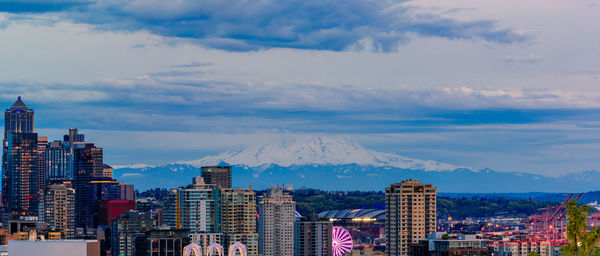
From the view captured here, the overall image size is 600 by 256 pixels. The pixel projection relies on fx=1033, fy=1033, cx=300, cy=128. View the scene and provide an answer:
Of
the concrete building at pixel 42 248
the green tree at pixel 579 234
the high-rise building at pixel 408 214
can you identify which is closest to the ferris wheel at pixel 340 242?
the high-rise building at pixel 408 214

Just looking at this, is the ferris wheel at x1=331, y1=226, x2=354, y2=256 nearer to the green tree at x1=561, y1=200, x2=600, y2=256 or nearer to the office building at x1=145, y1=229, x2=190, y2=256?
the office building at x1=145, y1=229, x2=190, y2=256

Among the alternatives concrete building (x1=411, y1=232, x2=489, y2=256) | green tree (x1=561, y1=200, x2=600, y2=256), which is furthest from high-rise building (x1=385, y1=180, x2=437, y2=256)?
green tree (x1=561, y1=200, x2=600, y2=256)

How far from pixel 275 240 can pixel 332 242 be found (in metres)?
15.1

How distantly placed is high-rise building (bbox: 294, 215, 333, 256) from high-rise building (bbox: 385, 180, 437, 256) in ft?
104

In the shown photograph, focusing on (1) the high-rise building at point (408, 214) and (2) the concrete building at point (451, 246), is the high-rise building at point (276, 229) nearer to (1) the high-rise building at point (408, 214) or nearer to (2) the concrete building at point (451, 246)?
(1) the high-rise building at point (408, 214)

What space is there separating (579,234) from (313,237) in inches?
6071

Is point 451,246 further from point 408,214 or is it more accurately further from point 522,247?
point 522,247

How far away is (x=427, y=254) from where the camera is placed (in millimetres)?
126375

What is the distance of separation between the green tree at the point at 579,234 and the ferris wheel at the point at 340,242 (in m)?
147

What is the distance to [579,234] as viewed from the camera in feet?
104

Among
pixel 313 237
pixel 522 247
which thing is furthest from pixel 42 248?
pixel 313 237

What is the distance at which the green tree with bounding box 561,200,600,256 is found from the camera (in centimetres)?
3094

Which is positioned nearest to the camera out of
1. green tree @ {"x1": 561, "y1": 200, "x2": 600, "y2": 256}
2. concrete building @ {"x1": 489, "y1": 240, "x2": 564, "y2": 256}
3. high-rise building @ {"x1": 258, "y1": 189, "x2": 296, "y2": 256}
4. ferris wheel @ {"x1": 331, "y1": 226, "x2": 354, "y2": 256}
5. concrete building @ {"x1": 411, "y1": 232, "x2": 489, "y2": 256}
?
green tree @ {"x1": 561, "y1": 200, "x2": 600, "y2": 256}

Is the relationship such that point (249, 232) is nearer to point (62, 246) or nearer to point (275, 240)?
point (275, 240)
